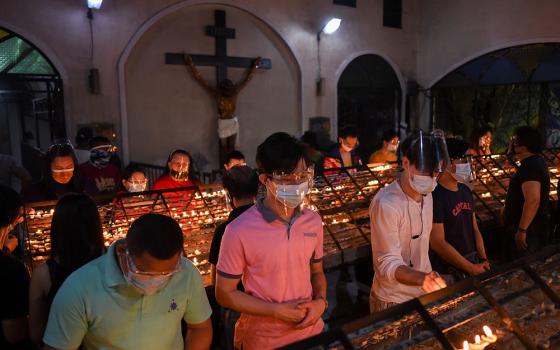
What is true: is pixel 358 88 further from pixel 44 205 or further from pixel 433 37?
pixel 44 205

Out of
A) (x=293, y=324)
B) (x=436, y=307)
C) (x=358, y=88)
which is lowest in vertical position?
(x=293, y=324)

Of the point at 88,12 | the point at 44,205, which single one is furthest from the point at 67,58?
the point at 44,205

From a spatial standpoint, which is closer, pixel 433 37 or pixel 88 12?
pixel 88 12

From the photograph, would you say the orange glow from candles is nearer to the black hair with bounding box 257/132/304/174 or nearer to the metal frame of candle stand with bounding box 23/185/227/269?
the black hair with bounding box 257/132/304/174

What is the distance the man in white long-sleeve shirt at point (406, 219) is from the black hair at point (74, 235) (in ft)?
4.95

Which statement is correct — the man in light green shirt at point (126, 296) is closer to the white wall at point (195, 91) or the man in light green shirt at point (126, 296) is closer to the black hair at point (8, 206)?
the black hair at point (8, 206)

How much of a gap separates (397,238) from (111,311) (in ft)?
5.18

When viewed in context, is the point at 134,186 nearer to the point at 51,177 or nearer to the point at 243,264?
the point at 51,177

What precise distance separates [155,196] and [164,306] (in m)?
2.07

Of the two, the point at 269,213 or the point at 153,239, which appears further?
the point at 269,213

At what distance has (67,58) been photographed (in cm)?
806

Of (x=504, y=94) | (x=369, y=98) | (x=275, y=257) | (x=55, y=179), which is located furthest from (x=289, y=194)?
(x=504, y=94)

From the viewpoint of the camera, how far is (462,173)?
3.37 meters

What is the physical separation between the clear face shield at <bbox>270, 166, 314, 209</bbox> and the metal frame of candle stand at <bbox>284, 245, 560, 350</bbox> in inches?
27.3
